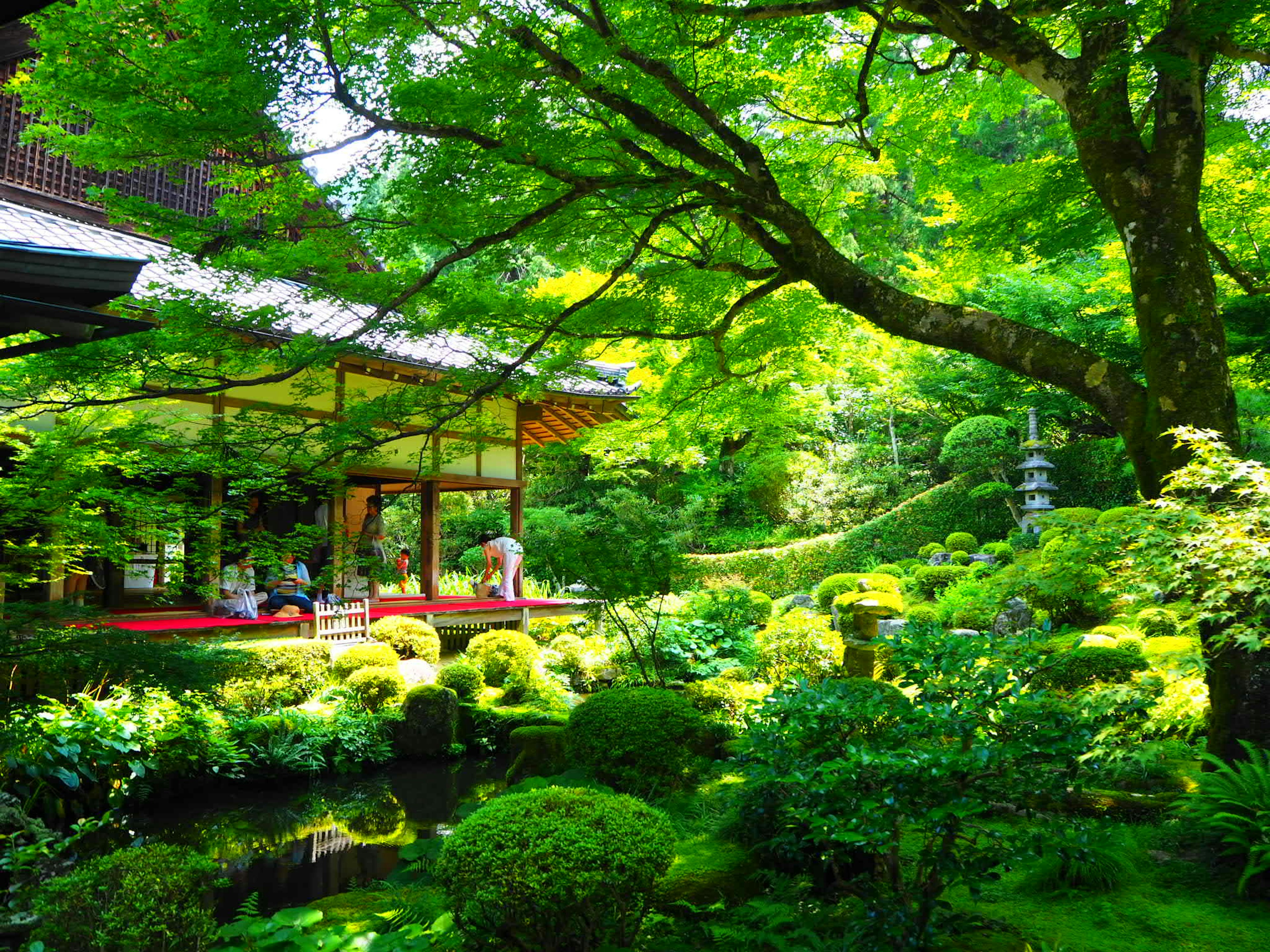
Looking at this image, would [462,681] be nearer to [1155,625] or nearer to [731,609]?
[731,609]

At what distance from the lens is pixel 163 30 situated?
A: 190 inches

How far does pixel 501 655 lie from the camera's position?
11477mm

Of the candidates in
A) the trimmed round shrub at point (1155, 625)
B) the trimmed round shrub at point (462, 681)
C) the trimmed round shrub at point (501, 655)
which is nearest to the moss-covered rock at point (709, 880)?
the trimmed round shrub at point (1155, 625)

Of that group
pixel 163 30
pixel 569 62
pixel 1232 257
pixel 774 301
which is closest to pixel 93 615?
pixel 163 30

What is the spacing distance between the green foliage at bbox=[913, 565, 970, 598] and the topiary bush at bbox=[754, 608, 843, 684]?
19.8ft

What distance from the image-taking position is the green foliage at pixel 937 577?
15672mm

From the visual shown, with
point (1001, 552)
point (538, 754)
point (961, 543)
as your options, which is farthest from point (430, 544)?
point (961, 543)

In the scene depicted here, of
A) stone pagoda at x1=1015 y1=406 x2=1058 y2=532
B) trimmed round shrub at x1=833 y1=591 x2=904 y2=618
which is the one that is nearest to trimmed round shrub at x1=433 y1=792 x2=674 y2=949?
trimmed round shrub at x1=833 y1=591 x2=904 y2=618

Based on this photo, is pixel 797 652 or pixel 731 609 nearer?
pixel 797 652

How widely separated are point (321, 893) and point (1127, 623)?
8.88m

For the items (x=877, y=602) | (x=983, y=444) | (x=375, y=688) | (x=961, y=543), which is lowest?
(x=375, y=688)

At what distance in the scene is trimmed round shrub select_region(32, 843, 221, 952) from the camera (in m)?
3.57

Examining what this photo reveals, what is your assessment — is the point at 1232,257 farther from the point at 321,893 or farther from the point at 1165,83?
Answer: the point at 321,893

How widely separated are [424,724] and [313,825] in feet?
6.94
